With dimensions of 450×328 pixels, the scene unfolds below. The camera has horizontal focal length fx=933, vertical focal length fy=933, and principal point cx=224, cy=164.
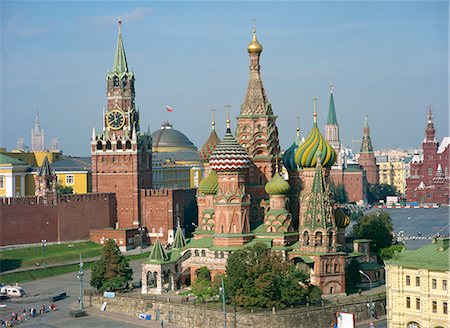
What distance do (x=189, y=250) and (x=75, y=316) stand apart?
10.1 meters

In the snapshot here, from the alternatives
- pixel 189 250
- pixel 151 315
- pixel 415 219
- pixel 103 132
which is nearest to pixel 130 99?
pixel 103 132

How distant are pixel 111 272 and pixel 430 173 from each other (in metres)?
127

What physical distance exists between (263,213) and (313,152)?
6.17 meters

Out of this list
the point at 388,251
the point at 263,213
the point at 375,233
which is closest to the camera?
the point at 263,213

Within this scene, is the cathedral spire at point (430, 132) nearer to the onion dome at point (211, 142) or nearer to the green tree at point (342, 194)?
the green tree at point (342, 194)

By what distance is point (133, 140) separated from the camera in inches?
3851

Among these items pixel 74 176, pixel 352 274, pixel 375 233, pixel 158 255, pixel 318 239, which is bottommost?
pixel 352 274

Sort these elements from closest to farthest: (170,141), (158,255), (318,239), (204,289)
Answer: (204,289)
(318,239)
(158,255)
(170,141)

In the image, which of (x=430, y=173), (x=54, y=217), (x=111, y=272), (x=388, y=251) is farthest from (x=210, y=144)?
(x=430, y=173)

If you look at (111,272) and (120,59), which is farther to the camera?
(120,59)

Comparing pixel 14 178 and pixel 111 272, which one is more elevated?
pixel 14 178

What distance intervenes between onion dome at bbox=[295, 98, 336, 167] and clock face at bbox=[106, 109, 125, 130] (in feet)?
108

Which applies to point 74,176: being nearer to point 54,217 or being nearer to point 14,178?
point 14,178

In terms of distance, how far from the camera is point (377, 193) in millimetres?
189500
